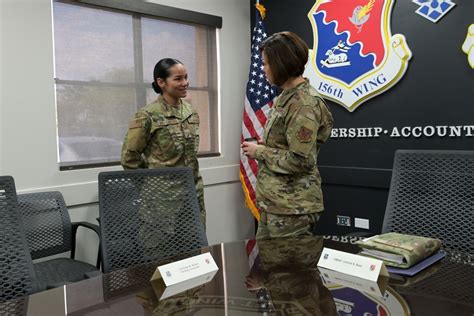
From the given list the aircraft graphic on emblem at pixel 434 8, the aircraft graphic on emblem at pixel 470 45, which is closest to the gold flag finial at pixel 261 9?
the aircraft graphic on emblem at pixel 434 8

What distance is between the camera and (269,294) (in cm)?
99

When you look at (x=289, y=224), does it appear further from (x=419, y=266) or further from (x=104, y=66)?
(x=104, y=66)

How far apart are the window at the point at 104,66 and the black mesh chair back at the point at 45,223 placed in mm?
358

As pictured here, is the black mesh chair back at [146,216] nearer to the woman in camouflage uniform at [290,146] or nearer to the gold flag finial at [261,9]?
the woman in camouflage uniform at [290,146]

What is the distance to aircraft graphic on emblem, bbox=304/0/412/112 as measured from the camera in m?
2.86

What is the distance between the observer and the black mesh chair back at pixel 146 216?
1.43 metres

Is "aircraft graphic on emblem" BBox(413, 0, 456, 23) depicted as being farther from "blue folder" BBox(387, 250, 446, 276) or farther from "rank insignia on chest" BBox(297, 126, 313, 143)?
"blue folder" BBox(387, 250, 446, 276)

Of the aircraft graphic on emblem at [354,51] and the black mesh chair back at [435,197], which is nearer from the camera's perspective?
the black mesh chair back at [435,197]

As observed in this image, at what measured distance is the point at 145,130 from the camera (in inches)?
89.0

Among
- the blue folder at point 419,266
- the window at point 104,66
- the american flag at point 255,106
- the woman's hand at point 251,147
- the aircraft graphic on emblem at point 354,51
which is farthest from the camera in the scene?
the american flag at point 255,106

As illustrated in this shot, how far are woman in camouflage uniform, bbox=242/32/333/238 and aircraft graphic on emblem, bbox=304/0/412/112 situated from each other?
134 cm

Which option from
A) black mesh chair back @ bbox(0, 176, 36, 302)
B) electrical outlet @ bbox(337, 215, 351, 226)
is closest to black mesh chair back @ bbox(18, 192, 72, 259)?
black mesh chair back @ bbox(0, 176, 36, 302)

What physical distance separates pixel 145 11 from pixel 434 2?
189cm

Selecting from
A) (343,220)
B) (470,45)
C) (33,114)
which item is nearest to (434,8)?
(470,45)
